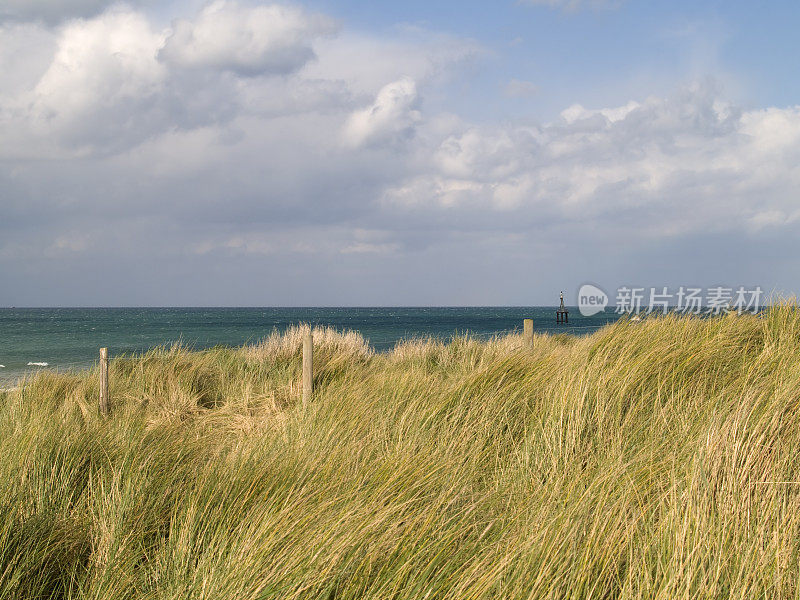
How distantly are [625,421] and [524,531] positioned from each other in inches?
80.6

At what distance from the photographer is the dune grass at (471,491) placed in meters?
2.40

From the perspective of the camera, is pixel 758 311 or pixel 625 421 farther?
pixel 758 311

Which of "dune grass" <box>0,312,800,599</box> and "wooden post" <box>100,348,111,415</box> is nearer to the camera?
"dune grass" <box>0,312,800,599</box>

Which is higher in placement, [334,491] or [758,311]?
[758,311]

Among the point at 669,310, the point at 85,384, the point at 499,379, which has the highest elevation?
the point at 669,310

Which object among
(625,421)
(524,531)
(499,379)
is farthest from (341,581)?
(499,379)

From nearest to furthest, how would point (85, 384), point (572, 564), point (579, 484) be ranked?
point (572, 564) → point (579, 484) → point (85, 384)

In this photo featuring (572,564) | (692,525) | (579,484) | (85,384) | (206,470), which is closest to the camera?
(572,564)

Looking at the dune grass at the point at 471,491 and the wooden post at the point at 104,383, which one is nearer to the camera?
the dune grass at the point at 471,491

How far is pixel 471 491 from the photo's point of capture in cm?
339

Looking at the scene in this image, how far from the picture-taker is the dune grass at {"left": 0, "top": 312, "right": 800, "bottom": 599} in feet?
Result: 7.89

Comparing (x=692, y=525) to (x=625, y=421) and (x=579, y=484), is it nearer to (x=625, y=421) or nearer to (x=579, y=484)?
(x=579, y=484)

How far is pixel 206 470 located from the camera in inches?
151

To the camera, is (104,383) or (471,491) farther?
(104,383)
